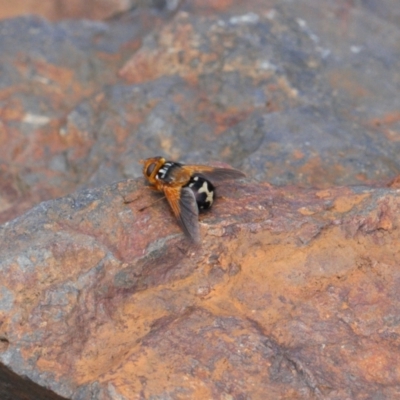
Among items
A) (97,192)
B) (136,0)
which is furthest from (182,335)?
(136,0)

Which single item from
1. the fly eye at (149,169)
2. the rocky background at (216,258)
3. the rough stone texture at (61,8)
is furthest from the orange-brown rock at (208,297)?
the rough stone texture at (61,8)

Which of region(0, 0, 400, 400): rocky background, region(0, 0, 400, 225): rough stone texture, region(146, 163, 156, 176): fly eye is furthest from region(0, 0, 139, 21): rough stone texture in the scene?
region(146, 163, 156, 176): fly eye

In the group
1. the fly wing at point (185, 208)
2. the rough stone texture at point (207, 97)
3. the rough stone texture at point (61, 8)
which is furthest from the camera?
the rough stone texture at point (61, 8)

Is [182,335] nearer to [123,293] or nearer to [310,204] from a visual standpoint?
[123,293]

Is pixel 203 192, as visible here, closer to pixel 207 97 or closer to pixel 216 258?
pixel 216 258

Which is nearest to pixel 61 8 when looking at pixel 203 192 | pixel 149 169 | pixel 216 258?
pixel 149 169

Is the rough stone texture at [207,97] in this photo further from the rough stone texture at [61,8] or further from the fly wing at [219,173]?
the rough stone texture at [61,8]
